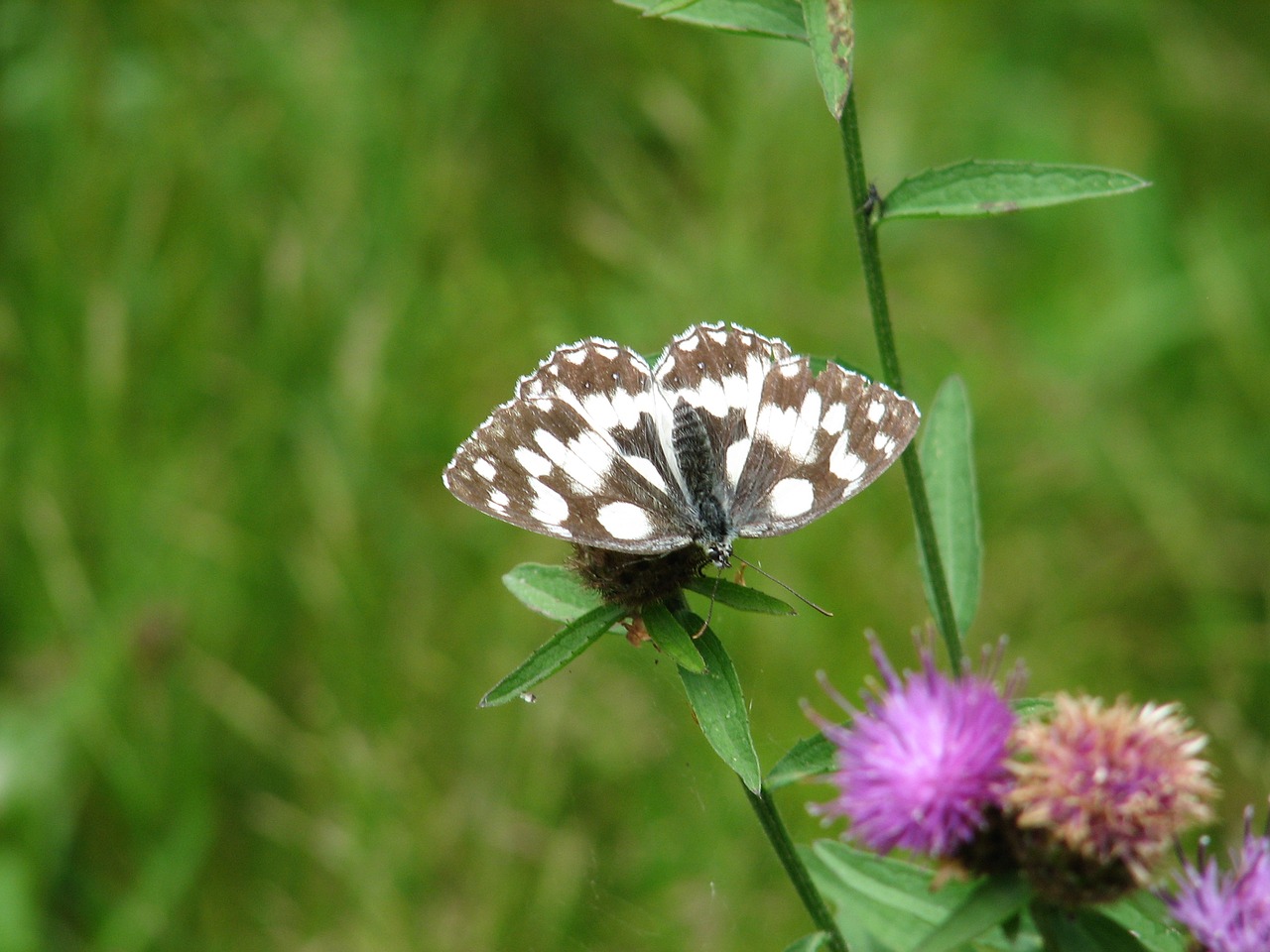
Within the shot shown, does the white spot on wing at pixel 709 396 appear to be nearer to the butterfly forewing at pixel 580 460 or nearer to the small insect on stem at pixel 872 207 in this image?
the butterfly forewing at pixel 580 460

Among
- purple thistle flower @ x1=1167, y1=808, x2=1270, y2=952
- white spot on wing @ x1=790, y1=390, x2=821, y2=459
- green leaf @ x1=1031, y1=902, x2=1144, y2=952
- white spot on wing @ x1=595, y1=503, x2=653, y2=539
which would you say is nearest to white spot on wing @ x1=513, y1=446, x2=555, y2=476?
white spot on wing @ x1=595, y1=503, x2=653, y2=539

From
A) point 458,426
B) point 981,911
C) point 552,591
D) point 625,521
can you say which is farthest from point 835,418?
point 458,426

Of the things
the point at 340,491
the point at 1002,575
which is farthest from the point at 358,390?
the point at 1002,575

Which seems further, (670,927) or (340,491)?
(340,491)

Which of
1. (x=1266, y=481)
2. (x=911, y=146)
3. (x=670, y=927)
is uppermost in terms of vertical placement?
(x=911, y=146)

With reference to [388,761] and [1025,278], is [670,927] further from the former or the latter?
[1025,278]

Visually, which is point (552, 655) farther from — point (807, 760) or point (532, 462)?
point (532, 462)
